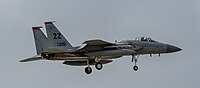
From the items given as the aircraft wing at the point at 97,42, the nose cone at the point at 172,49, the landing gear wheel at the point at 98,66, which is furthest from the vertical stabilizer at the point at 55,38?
the nose cone at the point at 172,49

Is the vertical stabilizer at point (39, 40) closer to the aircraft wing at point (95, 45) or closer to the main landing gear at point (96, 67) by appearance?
the aircraft wing at point (95, 45)

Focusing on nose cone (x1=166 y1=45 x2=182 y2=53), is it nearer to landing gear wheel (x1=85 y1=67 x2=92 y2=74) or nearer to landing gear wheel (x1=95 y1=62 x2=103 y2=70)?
landing gear wheel (x1=95 y1=62 x2=103 y2=70)

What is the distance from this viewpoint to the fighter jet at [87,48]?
98.1 m

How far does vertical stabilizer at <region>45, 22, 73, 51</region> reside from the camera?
324 feet

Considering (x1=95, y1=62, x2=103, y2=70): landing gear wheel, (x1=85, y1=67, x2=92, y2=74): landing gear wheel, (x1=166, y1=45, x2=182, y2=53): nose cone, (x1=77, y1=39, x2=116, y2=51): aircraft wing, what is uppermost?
(x1=77, y1=39, x2=116, y2=51): aircraft wing

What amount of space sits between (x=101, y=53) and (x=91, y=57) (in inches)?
50.8

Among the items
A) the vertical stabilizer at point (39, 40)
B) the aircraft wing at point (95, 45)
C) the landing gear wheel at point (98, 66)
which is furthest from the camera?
the landing gear wheel at point (98, 66)

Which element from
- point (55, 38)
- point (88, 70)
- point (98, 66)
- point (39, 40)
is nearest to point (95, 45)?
point (98, 66)

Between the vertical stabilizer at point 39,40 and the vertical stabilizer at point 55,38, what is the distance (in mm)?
442

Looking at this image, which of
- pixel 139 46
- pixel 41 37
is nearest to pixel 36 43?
pixel 41 37

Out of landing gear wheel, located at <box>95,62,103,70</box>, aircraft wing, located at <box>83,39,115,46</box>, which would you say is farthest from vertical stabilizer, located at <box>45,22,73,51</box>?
landing gear wheel, located at <box>95,62,103,70</box>

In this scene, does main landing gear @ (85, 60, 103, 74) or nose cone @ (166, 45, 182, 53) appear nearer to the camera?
main landing gear @ (85, 60, 103, 74)

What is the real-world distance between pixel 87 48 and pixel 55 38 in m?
2.78

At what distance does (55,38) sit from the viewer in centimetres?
9906
